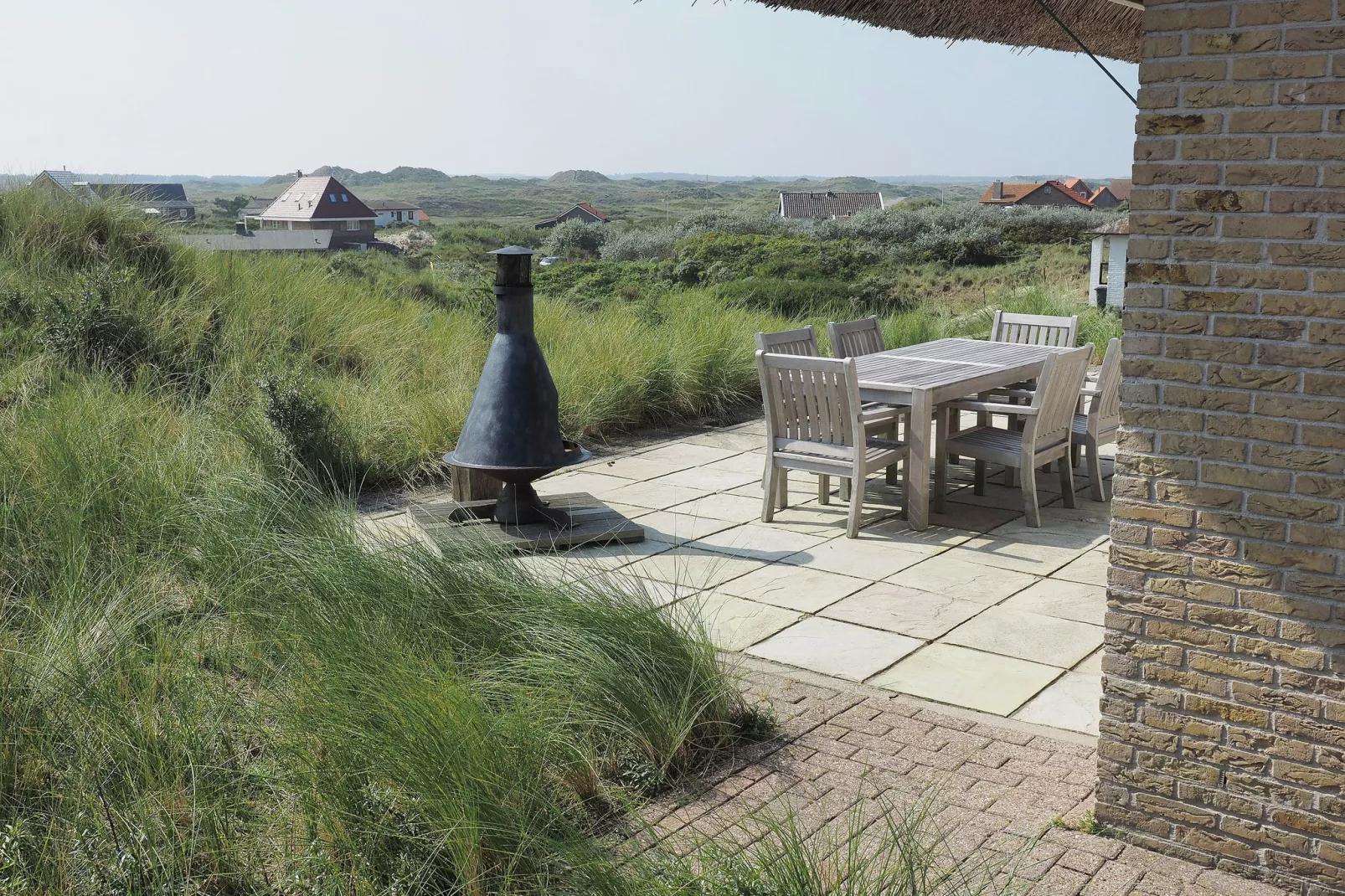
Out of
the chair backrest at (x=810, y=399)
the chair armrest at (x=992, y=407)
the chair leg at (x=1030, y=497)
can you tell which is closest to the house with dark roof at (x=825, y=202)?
the chair armrest at (x=992, y=407)

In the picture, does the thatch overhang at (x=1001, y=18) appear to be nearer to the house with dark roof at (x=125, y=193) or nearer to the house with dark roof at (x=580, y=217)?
the house with dark roof at (x=125, y=193)

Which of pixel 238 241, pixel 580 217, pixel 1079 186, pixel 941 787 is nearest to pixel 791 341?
pixel 941 787

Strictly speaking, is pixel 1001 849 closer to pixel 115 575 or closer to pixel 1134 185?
pixel 1134 185

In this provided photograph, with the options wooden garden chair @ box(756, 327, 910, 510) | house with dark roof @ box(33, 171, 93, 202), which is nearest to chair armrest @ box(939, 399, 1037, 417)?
wooden garden chair @ box(756, 327, 910, 510)

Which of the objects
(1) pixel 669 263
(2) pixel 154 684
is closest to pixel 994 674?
(2) pixel 154 684

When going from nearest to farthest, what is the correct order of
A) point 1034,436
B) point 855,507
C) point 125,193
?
point 855,507, point 1034,436, point 125,193

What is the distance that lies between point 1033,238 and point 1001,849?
95.5ft

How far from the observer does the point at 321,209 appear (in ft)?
189

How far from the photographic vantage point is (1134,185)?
2871 mm

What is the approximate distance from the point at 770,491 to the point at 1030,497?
4.64 feet

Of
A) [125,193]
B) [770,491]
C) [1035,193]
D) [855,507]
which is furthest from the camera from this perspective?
[1035,193]

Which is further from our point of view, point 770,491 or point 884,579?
point 770,491

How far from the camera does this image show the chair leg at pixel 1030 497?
624 centimetres

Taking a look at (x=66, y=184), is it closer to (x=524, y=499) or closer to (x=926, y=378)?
(x=524, y=499)
